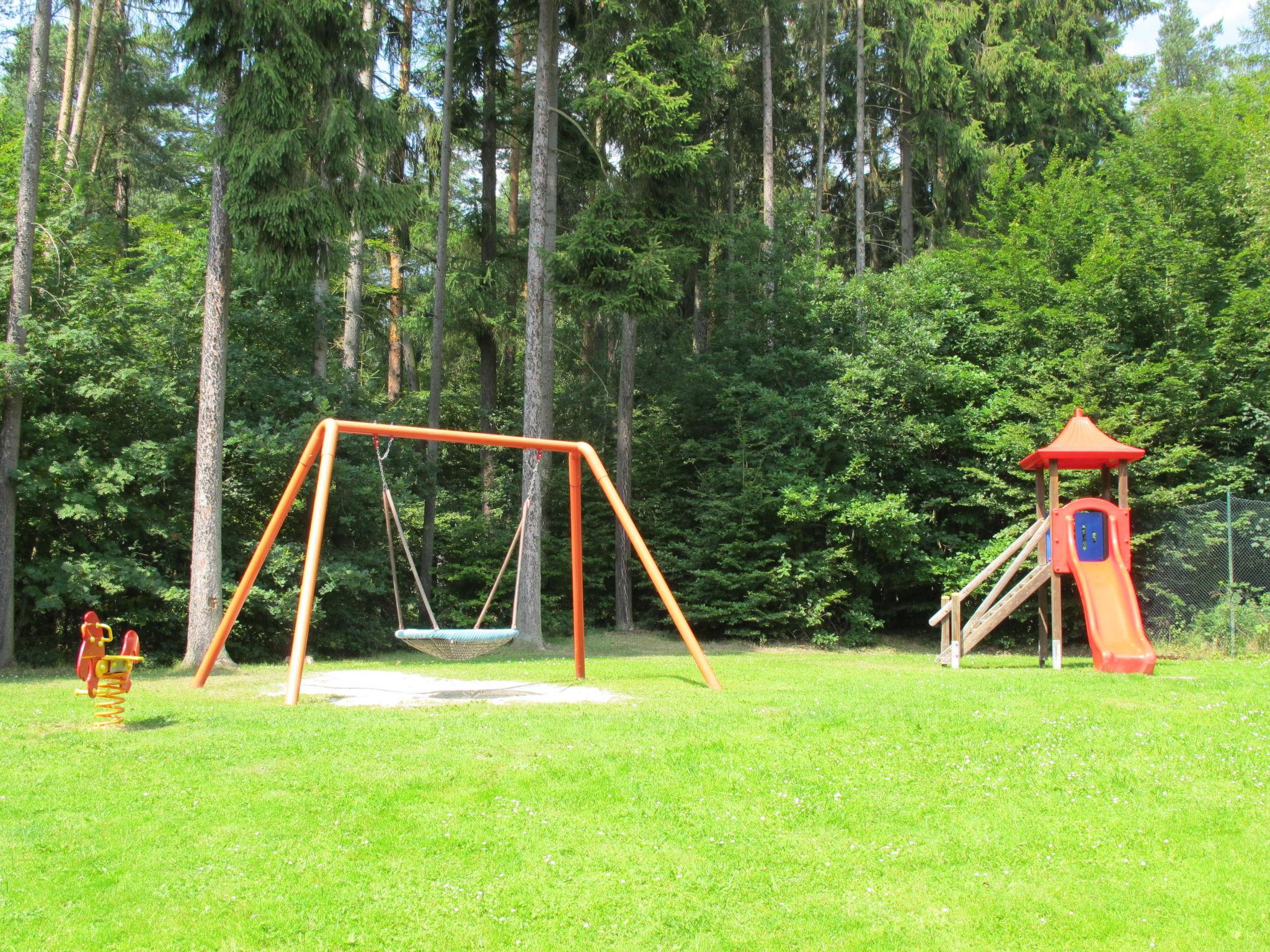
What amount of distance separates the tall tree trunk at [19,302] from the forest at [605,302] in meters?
0.06

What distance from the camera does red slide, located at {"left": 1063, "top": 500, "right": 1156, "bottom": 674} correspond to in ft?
37.2

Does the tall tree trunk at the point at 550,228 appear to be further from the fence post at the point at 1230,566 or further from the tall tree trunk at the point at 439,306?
the fence post at the point at 1230,566

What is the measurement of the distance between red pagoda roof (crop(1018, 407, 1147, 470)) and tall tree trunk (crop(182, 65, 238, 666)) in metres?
10.9

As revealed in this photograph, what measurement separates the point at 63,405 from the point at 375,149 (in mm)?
6053

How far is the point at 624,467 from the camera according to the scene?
68.4ft

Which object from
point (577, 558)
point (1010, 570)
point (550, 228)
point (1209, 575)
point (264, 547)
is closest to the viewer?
point (264, 547)

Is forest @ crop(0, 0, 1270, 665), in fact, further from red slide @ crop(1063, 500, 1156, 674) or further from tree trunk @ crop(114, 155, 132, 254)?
red slide @ crop(1063, 500, 1156, 674)

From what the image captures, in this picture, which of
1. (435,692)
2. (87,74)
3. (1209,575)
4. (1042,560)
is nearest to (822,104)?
(1209,575)

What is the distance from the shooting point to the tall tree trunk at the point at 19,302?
1358cm

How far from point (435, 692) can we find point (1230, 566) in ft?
37.9

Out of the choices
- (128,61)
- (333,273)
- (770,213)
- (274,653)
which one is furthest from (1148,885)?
(128,61)

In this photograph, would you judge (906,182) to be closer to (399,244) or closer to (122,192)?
(399,244)

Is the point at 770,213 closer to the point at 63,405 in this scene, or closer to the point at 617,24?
the point at 617,24

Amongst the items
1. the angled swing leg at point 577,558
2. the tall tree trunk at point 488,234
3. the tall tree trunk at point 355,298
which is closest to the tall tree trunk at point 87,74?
the tall tree trunk at point 355,298
